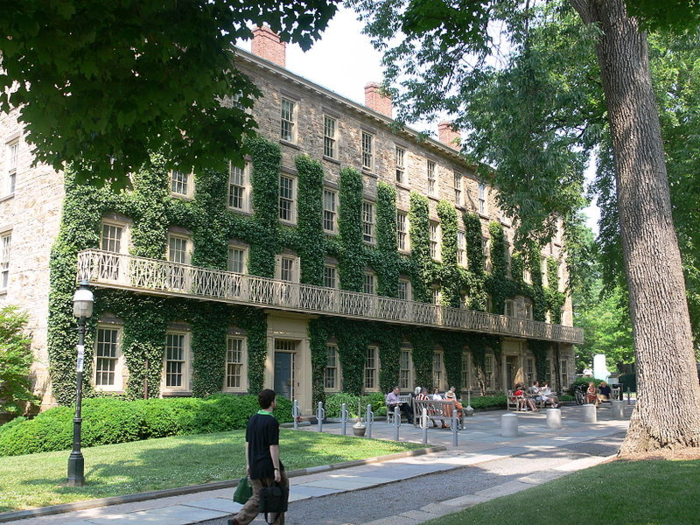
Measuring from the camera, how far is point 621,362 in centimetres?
6675

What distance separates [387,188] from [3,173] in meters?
16.3

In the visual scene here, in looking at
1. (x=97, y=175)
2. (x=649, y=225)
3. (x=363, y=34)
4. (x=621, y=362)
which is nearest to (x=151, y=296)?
(x=363, y=34)

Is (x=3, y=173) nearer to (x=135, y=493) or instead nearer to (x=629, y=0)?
(x=135, y=493)

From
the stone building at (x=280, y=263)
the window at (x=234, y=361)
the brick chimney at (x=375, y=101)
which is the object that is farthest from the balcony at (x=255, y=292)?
the brick chimney at (x=375, y=101)

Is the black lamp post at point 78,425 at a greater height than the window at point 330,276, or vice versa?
the window at point 330,276

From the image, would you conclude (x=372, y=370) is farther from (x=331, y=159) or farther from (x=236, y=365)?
(x=331, y=159)

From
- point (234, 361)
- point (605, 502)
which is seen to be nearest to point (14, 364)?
point (234, 361)

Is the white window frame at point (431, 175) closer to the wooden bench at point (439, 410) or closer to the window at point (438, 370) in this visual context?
the window at point (438, 370)

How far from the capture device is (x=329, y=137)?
97.8 ft

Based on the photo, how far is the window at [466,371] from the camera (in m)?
36.0

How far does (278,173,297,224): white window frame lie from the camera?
27.2 m

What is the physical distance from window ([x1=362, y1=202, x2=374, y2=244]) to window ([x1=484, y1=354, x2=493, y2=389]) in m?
11.4

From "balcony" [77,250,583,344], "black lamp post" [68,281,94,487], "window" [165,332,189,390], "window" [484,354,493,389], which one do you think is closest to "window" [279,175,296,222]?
"balcony" [77,250,583,344]

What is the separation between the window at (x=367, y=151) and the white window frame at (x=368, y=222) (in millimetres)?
1785
